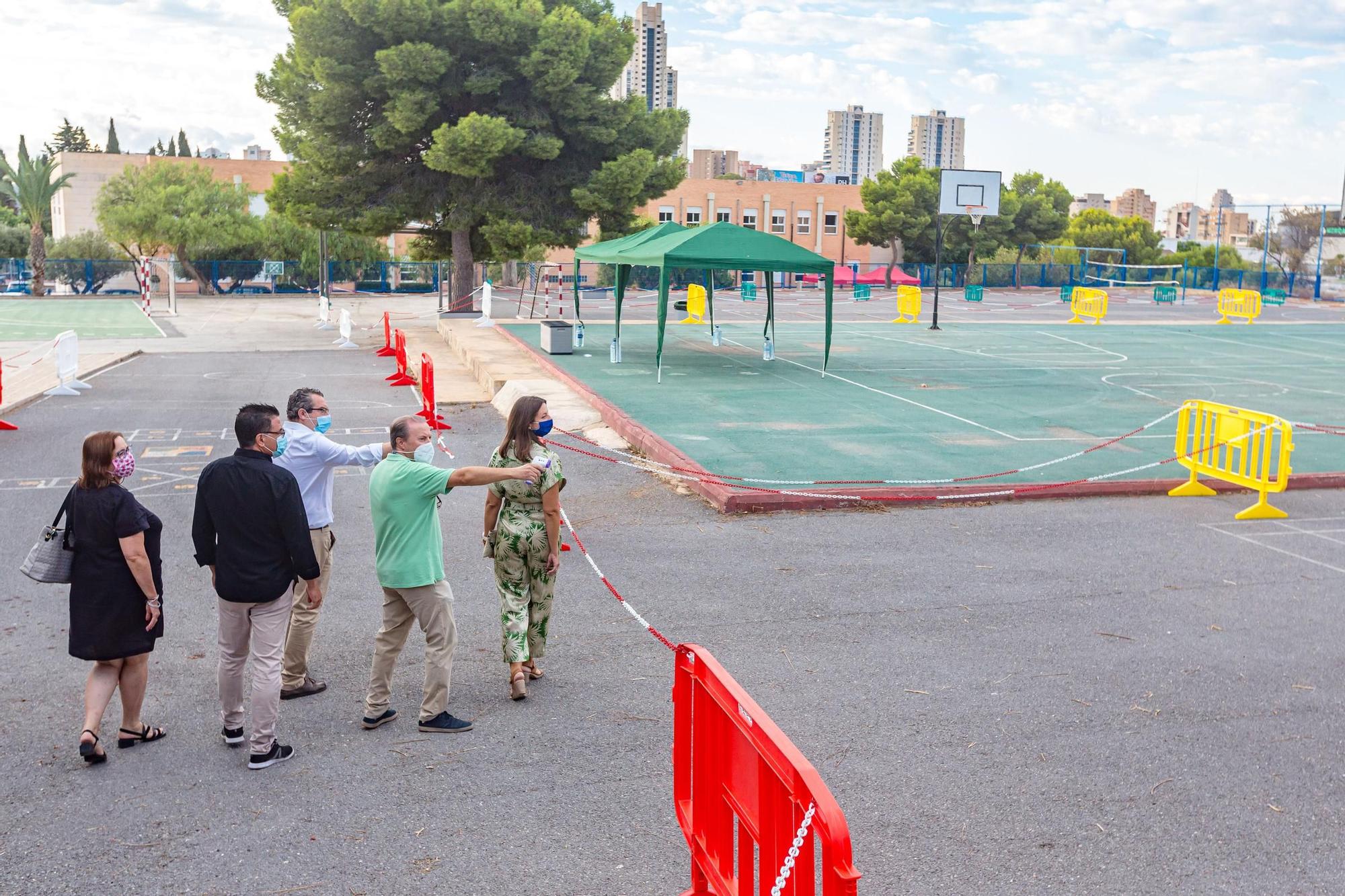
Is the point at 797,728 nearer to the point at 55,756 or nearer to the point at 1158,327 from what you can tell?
the point at 55,756

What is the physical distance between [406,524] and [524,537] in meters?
0.82

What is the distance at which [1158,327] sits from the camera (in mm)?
40188

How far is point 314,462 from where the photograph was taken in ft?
23.2

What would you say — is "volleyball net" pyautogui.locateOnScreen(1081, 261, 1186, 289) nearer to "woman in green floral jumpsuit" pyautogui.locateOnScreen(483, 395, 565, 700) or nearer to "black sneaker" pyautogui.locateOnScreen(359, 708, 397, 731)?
"woman in green floral jumpsuit" pyautogui.locateOnScreen(483, 395, 565, 700)

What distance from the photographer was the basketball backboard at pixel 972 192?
138 feet

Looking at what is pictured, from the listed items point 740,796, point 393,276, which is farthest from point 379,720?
point 393,276

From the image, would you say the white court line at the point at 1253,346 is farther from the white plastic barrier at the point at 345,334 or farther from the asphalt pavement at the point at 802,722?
the white plastic barrier at the point at 345,334

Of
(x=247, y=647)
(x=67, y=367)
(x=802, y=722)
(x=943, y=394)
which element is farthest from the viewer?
(x=943, y=394)

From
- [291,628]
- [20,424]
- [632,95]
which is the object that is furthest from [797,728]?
[632,95]

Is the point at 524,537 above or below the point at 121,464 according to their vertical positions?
below

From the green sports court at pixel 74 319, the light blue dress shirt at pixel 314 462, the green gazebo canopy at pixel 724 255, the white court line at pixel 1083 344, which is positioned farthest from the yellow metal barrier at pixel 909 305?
the light blue dress shirt at pixel 314 462

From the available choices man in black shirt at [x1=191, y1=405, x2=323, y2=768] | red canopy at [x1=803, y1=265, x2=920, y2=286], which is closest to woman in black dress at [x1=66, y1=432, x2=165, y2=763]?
man in black shirt at [x1=191, y1=405, x2=323, y2=768]

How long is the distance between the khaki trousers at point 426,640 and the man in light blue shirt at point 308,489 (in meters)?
0.50

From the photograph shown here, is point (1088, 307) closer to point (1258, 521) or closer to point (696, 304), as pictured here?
point (696, 304)
